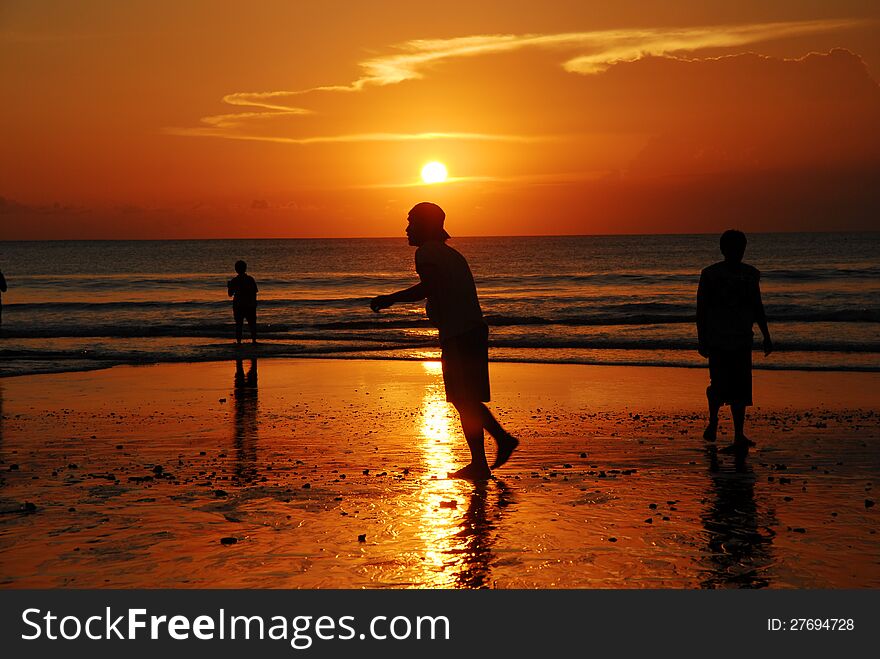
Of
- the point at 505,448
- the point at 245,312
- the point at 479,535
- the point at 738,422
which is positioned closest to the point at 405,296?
the point at 505,448

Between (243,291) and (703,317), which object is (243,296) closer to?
(243,291)

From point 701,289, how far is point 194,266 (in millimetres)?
90059

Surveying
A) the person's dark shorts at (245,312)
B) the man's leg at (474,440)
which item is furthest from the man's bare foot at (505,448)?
the person's dark shorts at (245,312)

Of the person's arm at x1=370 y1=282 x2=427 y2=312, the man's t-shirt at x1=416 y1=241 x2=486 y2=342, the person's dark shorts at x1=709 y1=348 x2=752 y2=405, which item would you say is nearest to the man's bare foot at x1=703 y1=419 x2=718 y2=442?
the person's dark shorts at x1=709 y1=348 x2=752 y2=405

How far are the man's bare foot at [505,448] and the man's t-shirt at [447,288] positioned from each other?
96 centimetres

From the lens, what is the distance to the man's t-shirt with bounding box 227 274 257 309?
20.4m

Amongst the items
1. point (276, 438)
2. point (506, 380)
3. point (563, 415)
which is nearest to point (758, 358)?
point (506, 380)

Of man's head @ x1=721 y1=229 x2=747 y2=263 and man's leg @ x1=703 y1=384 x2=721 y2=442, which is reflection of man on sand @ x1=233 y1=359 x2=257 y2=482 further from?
man's head @ x1=721 y1=229 x2=747 y2=263

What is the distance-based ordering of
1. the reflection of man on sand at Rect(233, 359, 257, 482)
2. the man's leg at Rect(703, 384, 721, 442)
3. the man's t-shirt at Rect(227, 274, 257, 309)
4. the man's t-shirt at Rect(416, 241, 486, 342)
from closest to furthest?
the man's t-shirt at Rect(416, 241, 486, 342) → the reflection of man on sand at Rect(233, 359, 257, 482) → the man's leg at Rect(703, 384, 721, 442) → the man's t-shirt at Rect(227, 274, 257, 309)

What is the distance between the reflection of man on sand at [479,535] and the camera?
5008mm

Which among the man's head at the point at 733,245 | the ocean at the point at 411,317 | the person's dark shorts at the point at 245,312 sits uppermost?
the man's head at the point at 733,245

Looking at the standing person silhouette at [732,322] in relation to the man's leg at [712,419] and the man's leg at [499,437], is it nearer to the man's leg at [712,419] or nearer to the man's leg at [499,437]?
the man's leg at [712,419]

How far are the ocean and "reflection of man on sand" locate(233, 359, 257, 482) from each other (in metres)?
4.21

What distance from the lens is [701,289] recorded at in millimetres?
8766
